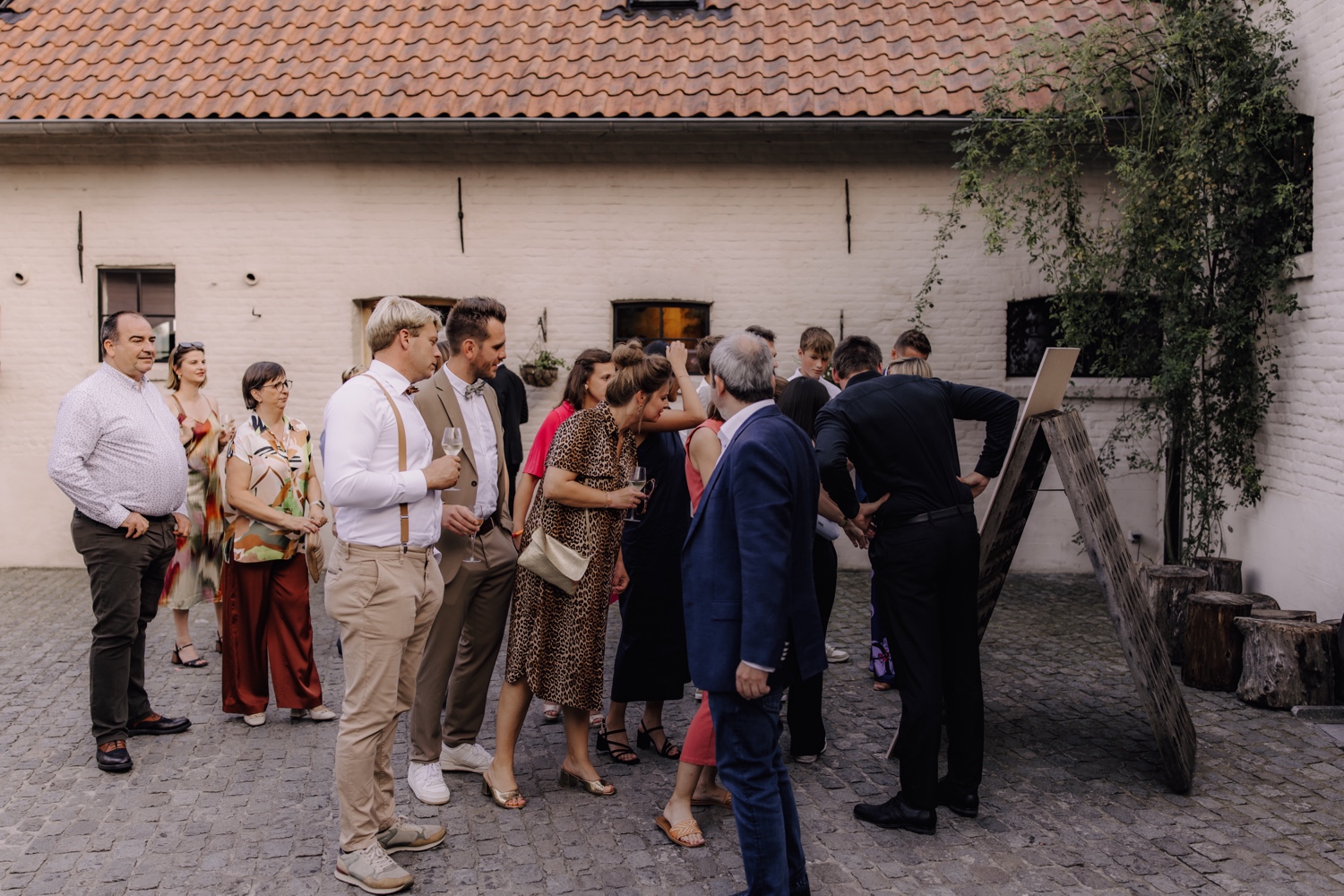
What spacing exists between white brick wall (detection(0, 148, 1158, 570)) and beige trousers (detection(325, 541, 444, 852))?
246 inches

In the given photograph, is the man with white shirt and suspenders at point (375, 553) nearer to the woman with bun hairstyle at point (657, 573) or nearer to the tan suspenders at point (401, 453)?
the tan suspenders at point (401, 453)

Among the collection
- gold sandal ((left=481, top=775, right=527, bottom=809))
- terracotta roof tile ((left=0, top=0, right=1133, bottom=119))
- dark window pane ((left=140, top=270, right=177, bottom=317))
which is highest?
terracotta roof tile ((left=0, top=0, right=1133, bottom=119))

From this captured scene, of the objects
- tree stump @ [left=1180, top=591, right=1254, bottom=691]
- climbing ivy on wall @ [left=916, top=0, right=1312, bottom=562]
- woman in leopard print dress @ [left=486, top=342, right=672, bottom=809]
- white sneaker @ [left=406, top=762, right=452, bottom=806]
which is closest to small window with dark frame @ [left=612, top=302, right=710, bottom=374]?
climbing ivy on wall @ [left=916, top=0, right=1312, bottom=562]

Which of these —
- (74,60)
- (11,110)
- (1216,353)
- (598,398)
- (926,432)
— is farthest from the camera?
(74,60)

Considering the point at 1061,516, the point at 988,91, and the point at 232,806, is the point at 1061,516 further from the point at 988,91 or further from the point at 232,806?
the point at 232,806

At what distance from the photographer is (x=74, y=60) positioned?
10.4 m

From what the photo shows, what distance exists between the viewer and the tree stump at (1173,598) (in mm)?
6895

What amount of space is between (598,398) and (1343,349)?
16.3 feet

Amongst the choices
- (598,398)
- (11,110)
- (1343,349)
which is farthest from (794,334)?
(11,110)

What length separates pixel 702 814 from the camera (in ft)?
14.8

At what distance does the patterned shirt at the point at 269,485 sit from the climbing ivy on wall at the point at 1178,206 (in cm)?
544

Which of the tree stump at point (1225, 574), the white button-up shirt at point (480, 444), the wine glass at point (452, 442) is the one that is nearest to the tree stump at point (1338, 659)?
the tree stump at point (1225, 574)

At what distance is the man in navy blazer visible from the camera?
340 centimetres

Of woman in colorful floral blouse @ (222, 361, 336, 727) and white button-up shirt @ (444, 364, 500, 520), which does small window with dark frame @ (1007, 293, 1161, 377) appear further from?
woman in colorful floral blouse @ (222, 361, 336, 727)
